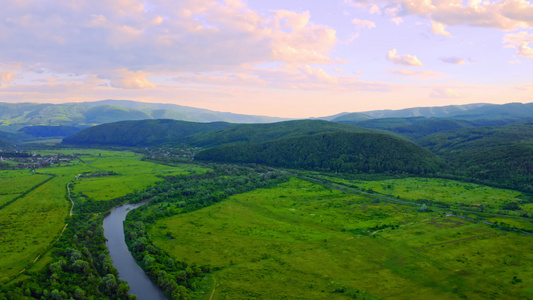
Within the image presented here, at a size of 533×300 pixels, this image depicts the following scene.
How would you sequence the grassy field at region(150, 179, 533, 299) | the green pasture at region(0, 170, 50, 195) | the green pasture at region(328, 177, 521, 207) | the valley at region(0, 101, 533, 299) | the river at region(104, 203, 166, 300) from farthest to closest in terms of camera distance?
the green pasture at region(0, 170, 50, 195)
the green pasture at region(328, 177, 521, 207)
the river at region(104, 203, 166, 300)
the valley at region(0, 101, 533, 299)
the grassy field at region(150, 179, 533, 299)

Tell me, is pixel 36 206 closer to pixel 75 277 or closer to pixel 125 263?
pixel 125 263

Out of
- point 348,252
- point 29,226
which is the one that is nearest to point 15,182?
point 29,226

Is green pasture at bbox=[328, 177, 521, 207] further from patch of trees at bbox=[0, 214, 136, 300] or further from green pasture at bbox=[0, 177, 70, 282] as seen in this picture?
green pasture at bbox=[0, 177, 70, 282]

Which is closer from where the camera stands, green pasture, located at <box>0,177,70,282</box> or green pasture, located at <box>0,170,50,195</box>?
green pasture, located at <box>0,177,70,282</box>

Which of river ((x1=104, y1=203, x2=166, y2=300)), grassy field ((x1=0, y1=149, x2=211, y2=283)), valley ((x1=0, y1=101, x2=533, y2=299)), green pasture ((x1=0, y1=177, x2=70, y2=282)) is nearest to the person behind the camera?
valley ((x1=0, y1=101, x2=533, y2=299))

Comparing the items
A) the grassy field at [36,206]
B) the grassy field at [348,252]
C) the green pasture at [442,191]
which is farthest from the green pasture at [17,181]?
the green pasture at [442,191]

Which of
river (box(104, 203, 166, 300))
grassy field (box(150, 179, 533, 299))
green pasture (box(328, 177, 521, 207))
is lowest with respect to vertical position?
river (box(104, 203, 166, 300))

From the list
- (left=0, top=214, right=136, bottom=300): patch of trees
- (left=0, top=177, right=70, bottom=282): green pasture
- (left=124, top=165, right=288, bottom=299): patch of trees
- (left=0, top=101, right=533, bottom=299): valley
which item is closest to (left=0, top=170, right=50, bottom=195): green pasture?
(left=0, top=101, right=533, bottom=299): valley
